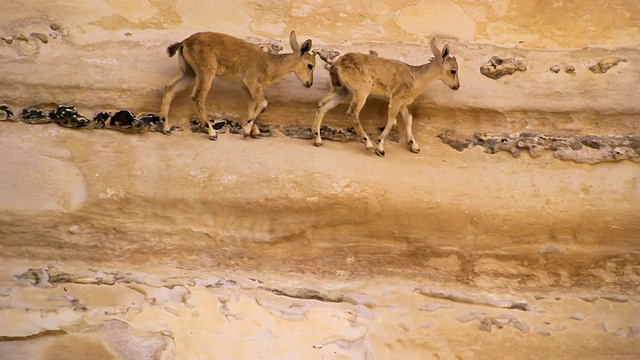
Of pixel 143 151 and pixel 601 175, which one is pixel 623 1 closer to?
pixel 601 175

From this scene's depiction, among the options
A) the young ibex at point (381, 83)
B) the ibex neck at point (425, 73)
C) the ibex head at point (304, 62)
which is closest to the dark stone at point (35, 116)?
the ibex head at point (304, 62)

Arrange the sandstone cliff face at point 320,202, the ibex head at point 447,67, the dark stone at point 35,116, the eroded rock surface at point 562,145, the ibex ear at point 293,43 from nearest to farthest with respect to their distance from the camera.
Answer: the sandstone cliff face at point 320,202
the dark stone at point 35,116
the eroded rock surface at point 562,145
the ibex ear at point 293,43
the ibex head at point 447,67

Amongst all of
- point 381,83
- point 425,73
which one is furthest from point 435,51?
point 381,83

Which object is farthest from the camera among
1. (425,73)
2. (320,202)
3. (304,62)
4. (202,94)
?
(425,73)

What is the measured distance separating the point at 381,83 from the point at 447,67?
0.62m

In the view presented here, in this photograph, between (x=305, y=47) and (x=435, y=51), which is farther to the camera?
(x=435, y=51)

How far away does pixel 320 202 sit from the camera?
725cm

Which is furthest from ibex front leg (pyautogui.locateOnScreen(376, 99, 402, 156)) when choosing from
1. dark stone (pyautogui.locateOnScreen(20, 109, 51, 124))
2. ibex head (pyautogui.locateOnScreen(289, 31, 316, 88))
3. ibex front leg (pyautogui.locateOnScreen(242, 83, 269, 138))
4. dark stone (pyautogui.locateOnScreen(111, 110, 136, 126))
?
dark stone (pyautogui.locateOnScreen(20, 109, 51, 124))

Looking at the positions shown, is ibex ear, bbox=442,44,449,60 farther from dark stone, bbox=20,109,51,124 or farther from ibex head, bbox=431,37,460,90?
dark stone, bbox=20,109,51,124

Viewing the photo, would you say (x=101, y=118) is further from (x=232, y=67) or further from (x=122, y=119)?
(x=232, y=67)

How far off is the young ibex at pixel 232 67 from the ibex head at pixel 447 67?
1062 millimetres

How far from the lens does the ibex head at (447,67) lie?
312 inches

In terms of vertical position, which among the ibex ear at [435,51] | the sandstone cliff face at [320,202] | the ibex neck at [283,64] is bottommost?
the sandstone cliff face at [320,202]

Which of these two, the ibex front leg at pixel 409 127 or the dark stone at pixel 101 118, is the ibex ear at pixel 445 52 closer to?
the ibex front leg at pixel 409 127
